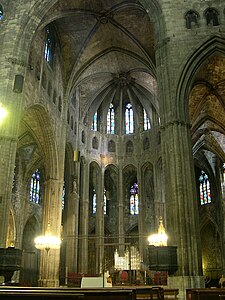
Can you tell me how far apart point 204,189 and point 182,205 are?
23456mm

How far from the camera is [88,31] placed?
90.3ft

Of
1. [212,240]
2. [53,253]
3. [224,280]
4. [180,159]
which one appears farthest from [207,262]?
[180,159]

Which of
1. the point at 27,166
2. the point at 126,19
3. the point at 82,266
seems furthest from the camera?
the point at 27,166

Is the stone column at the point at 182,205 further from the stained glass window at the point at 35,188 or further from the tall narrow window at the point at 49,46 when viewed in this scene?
the stained glass window at the point at 35,188

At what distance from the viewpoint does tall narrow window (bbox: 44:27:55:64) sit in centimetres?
2552

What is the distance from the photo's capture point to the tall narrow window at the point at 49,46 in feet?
83.7

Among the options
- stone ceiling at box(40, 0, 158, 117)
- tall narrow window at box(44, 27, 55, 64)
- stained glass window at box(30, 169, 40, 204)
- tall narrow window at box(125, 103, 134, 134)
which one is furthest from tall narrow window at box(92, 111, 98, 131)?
tall narrow window at box(44, 27, 55, 64)

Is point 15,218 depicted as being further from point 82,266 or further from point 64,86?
point 64,86

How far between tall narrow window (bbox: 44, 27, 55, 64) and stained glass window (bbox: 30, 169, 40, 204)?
13155 mm

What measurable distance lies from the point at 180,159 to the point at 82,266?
16457 mm

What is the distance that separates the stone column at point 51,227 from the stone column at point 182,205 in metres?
9.49

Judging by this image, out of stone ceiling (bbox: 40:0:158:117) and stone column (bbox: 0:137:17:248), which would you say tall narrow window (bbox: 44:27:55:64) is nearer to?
stone ceiling (bbox: 40:0:158:117)

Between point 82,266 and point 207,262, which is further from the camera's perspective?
point 207,262

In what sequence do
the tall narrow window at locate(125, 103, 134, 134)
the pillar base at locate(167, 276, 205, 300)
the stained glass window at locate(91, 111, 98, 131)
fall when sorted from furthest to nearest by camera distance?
the tall narrow window at locate(125, 103, 134, 134)
the stained glass window at locate(91, 111, 98, 131)
the pillar base at locate(167, 276, 205, 300)
